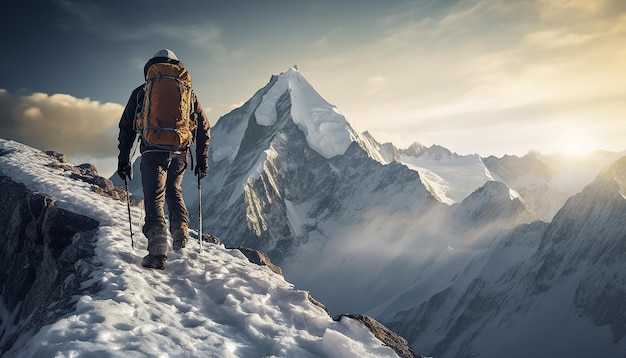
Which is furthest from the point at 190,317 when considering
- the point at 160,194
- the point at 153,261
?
the point at 160,194

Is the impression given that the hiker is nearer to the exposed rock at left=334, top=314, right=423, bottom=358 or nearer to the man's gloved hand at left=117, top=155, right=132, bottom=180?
the man's gloved hand at left=117, top=155, right=132, bottom=180

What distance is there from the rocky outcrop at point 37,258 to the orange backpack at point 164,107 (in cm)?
288

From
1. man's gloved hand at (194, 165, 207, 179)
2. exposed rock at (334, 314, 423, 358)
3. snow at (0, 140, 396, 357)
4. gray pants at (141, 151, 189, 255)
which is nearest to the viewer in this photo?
snow at (0, 140, 396, 357)

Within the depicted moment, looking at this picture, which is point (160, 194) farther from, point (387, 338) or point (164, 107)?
point (387, 338)

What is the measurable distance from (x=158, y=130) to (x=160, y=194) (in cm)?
141

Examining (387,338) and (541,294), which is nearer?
(387,338)

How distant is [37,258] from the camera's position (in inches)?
498

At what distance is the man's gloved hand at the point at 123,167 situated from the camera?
982 centimetres

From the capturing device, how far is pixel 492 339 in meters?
132

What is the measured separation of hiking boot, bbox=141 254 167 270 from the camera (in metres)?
8.55

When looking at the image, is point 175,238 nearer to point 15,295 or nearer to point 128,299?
point 128,299

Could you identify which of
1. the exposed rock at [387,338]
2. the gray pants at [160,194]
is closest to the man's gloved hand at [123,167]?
the gray pants at [160,194]

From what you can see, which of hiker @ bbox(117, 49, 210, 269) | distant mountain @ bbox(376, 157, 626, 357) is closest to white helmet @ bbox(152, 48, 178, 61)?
hiker @ bbox(117, 49, 210, 269)

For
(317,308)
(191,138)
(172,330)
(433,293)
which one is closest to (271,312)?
(317,308)
